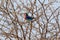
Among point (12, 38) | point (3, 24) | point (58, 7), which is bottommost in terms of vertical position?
point (12, 38)

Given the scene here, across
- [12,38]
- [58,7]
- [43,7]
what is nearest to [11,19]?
[12,38]

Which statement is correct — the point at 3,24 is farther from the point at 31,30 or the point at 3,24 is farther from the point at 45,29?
the point at 45,29

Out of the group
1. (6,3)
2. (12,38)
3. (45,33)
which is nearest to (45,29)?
(45,33)

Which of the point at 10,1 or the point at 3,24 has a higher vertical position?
the point at 10,1

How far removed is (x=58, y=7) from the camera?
313cm

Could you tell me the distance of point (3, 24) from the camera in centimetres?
300

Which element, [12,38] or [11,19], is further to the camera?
[12,38]

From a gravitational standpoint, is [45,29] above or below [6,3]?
below

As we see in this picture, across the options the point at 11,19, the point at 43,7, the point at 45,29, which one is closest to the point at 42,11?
the point at 43,7

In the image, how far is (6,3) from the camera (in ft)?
9.35

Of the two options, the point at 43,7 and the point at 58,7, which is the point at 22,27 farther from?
the point at 58,7

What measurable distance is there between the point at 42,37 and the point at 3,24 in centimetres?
60

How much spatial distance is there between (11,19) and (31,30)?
0.35 m

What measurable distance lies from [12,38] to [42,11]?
23.2 inches
